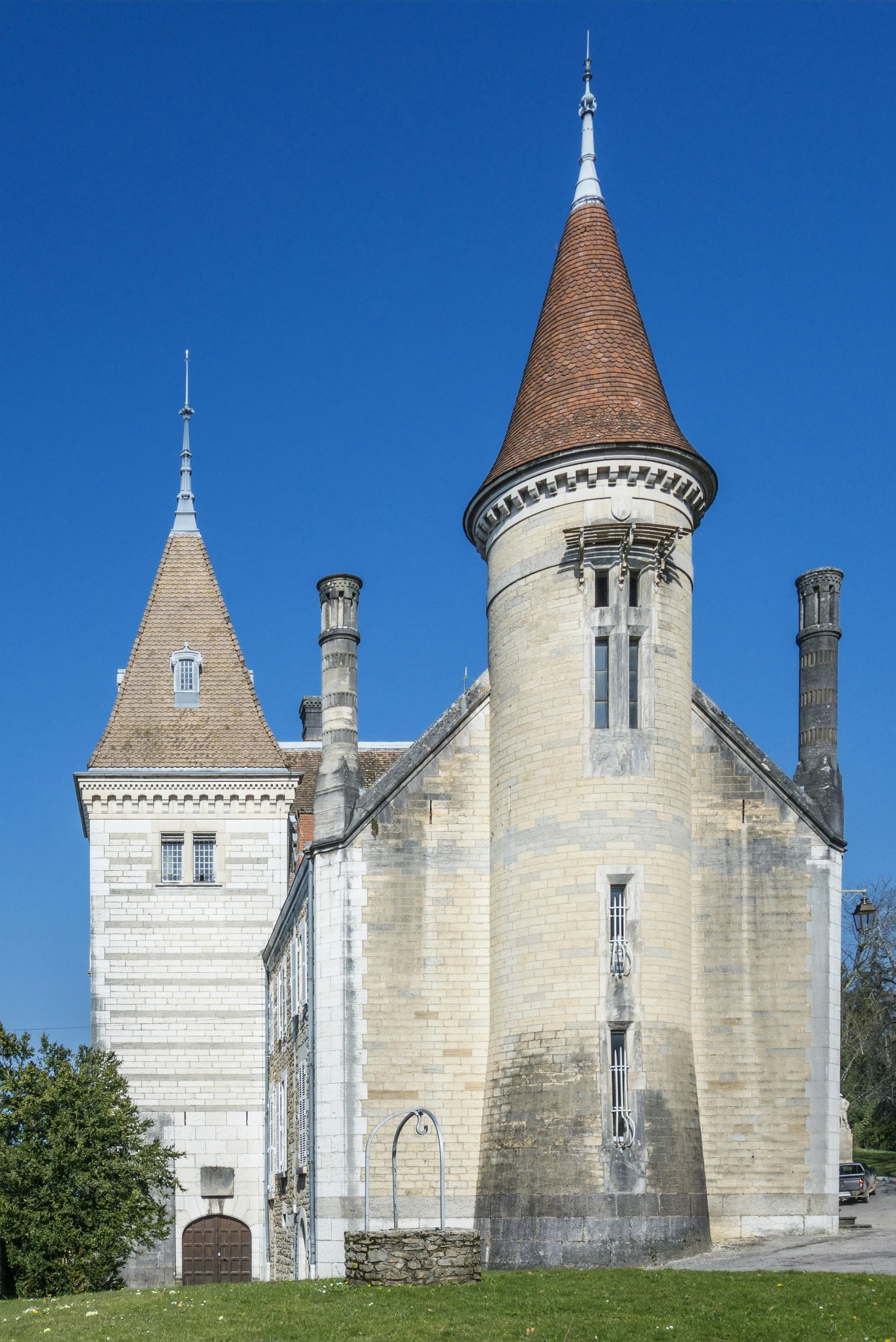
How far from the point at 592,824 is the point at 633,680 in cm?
252

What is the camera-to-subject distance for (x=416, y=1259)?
19.8 meters

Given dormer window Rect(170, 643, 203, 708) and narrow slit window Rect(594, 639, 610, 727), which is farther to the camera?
dormer window Rect(170, 643, 203, 708)

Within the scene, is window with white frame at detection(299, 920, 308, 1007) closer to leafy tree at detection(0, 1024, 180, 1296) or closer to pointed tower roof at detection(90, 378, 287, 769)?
leafy tree at detection(0, 1024, 180, 1296)

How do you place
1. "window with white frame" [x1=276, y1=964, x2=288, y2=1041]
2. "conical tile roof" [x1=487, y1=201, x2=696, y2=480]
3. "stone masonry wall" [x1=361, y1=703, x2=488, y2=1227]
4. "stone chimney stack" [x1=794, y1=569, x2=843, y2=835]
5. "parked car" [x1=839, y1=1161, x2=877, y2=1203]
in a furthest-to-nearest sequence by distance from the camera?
"parked car" [x1=839, y1=1161, x2=877, y2=1203], "window with white frame" [x1=276, y1=964, x2=288, y2=1041], "stone chimney stack" [x1=794, y1=569, x2=843, y2=835], "conical tile roof" [x1=487, y1=201, x2=696, y2=480], "stone masonry wall" [x1=361, y1=703, x2=488, y2=1227]

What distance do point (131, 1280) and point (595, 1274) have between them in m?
18.1

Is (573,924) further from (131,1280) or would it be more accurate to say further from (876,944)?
(876,944)

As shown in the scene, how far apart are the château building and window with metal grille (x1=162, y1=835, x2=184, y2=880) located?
988 centimetres

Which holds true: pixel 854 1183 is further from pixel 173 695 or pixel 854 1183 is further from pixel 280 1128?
pixel 173 695

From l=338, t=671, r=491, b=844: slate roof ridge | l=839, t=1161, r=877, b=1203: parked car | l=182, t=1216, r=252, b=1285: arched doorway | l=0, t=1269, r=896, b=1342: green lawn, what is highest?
l=338, t=671, r=491, b=844: slate roof ridge

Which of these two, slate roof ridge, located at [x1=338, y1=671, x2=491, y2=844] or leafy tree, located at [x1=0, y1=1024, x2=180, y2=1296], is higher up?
slate roof ridge, located at [x1=338, y1=671, x2=491, y2=844]

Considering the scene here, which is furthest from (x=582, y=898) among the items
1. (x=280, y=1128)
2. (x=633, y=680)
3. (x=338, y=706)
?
(x=280, y=1128)

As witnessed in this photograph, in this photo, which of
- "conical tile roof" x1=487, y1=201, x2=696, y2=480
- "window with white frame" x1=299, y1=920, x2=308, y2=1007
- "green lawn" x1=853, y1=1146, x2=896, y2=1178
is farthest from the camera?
"green lawn" x1=853, y1=1146, x2=896, y2=1178

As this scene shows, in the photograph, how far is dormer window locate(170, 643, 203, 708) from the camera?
40.5 metres

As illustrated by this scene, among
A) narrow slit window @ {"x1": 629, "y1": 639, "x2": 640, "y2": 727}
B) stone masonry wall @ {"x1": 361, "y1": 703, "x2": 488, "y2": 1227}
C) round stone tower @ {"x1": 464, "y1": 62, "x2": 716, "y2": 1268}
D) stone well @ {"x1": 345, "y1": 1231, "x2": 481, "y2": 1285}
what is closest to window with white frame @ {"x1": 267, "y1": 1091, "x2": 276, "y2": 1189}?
stone masonry wall @ {"x1": 361, "y1": 703, "x2": 488, "y2": 1227}
